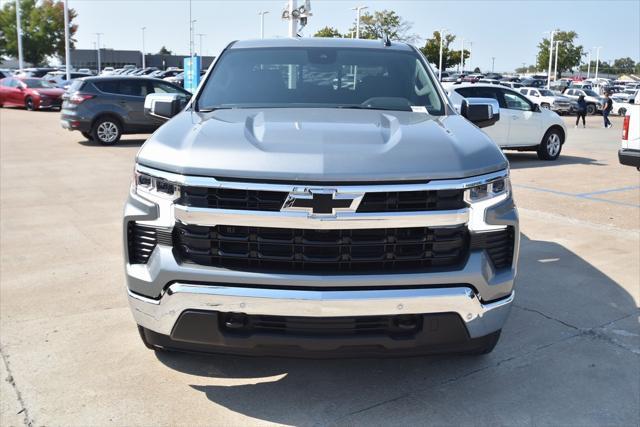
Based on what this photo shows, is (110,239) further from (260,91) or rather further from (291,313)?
(291,313)

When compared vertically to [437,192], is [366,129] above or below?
above

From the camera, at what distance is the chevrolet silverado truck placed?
292 cm

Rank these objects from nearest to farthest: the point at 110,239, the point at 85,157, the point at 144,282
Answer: the point at 144,282
the point at 110,239
the point at 85,157

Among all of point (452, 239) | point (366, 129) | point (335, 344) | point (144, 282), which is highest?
point (366, 129)

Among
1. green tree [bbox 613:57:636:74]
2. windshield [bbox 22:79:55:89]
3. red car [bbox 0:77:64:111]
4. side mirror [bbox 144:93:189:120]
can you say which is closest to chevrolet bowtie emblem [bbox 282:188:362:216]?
side mirror [bbox 144:93:189:120]

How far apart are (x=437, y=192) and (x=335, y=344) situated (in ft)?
2.73

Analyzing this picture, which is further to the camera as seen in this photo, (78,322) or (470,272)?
(78,322)

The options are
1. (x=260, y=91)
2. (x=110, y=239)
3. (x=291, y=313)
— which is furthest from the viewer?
(x=110, y=239)

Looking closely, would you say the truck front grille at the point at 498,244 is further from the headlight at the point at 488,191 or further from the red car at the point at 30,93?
the red car at the point at 30,93

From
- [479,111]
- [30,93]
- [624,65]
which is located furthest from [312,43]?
[624,65]

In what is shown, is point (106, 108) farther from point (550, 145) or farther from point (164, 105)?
point (164, 105)

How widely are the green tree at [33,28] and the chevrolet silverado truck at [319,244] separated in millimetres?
82408

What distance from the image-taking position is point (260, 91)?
445cm

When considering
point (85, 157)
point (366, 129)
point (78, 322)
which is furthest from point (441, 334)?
point (85, 157)
